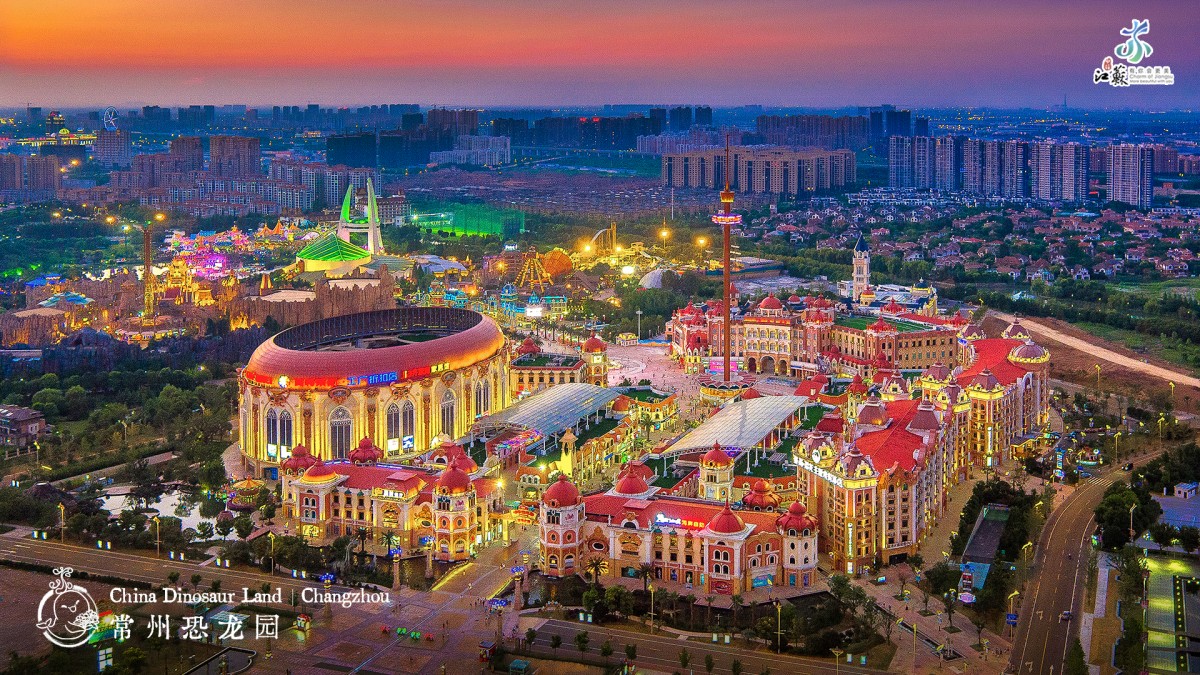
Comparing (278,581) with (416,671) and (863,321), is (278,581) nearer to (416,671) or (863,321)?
(416,671)

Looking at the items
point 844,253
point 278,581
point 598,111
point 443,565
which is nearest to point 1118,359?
point 844,253

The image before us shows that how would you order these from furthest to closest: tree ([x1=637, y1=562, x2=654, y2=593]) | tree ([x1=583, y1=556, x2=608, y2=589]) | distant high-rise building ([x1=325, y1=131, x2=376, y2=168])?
distant high-rise building ([x1=325, y1=131, x2=376, y2=168]) < tree ([x1=583, y1=556, x2=608, y2=589]) < tree ([x1=637, y1=562, x2=654, y2=593])

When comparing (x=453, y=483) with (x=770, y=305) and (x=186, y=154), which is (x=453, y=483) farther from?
(x=186, y=154)

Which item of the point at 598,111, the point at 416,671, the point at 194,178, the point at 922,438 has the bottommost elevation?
the point at 416,671

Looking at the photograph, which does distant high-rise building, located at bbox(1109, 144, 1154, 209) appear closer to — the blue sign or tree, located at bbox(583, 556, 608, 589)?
the blue sign

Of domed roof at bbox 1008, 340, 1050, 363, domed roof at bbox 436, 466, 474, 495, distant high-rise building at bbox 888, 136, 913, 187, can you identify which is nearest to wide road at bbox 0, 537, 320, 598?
domed roof at bbox 436, 466, 474, 495
